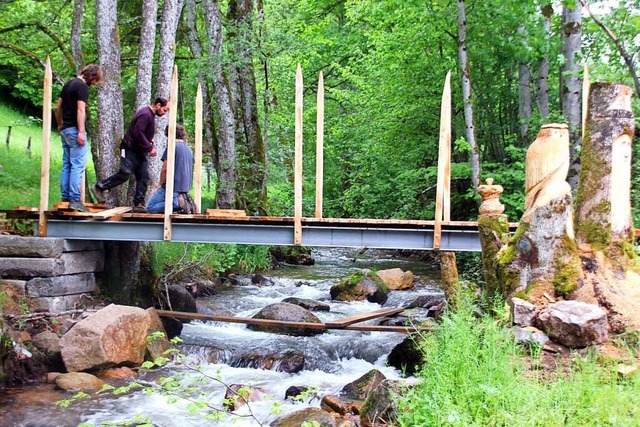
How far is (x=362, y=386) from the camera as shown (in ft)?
28.5

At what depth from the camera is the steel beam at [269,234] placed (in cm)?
991

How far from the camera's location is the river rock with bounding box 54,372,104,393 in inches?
332

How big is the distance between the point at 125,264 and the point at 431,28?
9.42 metres

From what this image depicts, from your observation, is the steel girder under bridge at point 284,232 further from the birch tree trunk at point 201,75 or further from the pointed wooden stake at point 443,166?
the birch tree trunk at point 201,75

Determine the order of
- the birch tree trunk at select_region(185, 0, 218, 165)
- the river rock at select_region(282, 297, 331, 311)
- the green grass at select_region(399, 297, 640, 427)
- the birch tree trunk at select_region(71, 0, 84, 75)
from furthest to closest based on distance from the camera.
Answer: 1. the birch tree trunk at select_region(185, 0, 218, 165)
2. the river rock at select_region(282, 297, 331, 311)
3. the birch tree trunk at select_region(71, 0, 84, 75)
4. the green grass at select_region(399, 297, 640, 427)

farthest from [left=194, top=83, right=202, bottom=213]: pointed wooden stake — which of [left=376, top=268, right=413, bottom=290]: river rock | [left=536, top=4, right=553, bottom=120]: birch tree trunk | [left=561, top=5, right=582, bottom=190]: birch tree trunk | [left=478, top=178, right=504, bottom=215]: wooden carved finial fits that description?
[left=536, top=4, right=553, bottom=120]: birch tree trunk

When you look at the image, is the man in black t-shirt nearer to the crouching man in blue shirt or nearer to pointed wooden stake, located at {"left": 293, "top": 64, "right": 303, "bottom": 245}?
the crouching man in blue shirt

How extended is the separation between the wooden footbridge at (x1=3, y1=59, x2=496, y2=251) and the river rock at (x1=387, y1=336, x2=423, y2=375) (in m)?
1.59

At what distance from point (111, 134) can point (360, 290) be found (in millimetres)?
6774

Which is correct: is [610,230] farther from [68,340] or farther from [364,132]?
[364,132]

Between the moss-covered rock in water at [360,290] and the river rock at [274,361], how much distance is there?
4448mm

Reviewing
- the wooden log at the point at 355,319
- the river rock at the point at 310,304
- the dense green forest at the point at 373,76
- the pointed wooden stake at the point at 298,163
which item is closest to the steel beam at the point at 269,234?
the pointed wooden stake at the point at 298,163

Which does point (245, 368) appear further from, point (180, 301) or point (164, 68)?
point (164, 68)

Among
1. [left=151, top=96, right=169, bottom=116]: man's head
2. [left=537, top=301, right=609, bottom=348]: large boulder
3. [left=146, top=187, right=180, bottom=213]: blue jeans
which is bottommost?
[left=537, top=301, right=609, bottom=348]: large boulder
